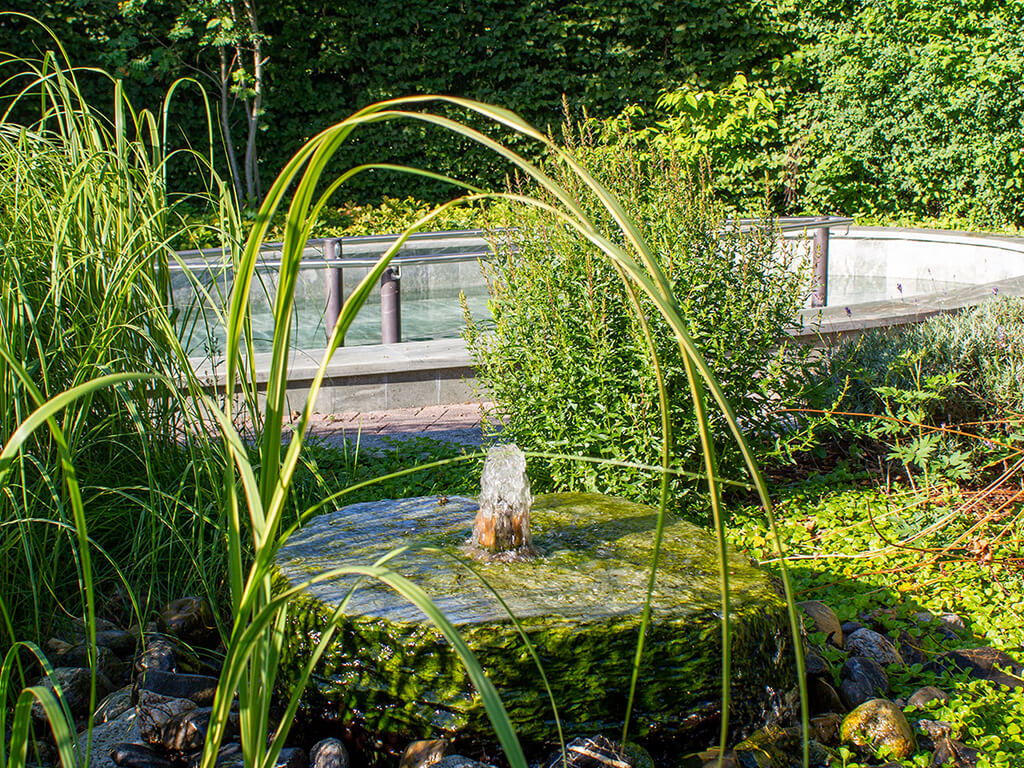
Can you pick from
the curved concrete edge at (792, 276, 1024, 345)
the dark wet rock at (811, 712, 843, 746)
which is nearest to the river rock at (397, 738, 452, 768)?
the dark wet rock at (811, 712, 843, 746)

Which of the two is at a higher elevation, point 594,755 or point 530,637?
point 530,637

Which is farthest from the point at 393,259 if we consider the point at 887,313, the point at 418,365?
the point at 887,313

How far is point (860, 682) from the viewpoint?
2.64 metres

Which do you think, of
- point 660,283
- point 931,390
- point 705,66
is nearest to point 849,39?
point 705,66

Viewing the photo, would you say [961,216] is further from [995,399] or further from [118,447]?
[118,447]

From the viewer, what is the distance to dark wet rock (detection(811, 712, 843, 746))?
2.44 metres

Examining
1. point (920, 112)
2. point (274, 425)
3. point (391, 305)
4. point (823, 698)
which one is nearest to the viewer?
point (274, 425)

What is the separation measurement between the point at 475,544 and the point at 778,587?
0.86 metres

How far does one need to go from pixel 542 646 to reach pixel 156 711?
99 cm

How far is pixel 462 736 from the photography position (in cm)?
221

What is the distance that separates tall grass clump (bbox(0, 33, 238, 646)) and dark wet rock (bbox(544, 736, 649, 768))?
46.3 inches

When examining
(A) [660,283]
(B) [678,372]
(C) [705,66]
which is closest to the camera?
(A) [660,283]

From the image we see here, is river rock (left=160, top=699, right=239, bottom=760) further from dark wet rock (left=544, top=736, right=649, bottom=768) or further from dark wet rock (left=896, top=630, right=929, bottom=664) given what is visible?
dark wet rock (left=896, top=630, right=929, bottom=664)

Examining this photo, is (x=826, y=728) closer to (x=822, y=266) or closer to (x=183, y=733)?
(x=183, y=733)
